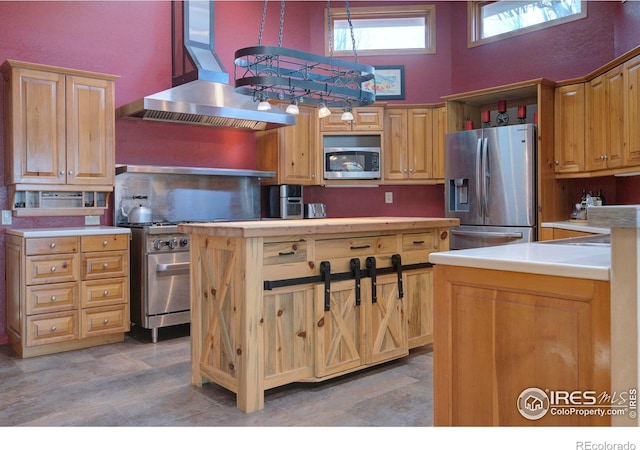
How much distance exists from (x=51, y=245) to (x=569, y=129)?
4238 millimetres

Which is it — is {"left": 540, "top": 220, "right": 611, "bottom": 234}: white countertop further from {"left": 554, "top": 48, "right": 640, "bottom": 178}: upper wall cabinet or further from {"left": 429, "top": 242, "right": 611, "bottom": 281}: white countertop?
{"left": 429, "top": 242, "right": 611, "bottom": 281}: white countertop

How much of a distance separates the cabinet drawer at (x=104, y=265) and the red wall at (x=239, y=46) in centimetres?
62

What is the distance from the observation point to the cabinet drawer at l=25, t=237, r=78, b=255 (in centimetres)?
355

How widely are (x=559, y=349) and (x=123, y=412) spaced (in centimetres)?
207

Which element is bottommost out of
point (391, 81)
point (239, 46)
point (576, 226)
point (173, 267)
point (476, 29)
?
point (173, 267)

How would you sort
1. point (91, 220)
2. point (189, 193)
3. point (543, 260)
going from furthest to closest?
1. point (189, 193)
2. point (91, 220)
3. point (543, 260)

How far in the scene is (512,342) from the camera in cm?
156

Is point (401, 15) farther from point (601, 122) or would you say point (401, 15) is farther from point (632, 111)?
point (632, 111)

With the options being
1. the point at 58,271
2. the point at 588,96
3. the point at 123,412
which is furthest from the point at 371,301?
the point at 588,96

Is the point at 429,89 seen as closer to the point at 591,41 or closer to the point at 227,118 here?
the point at 591,41
